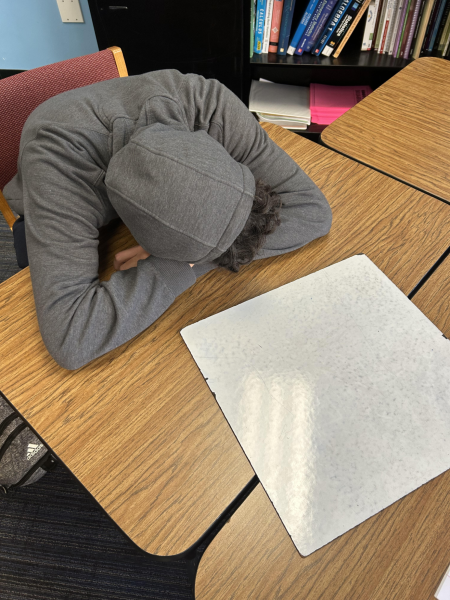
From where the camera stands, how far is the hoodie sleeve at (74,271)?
0.65m

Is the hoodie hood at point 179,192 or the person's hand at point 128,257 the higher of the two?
the hoodie hood at point 179,192

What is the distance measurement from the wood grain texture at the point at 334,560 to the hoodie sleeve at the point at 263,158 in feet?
1.54

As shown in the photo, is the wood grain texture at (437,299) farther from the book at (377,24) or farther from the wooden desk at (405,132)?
the book at (377,24)

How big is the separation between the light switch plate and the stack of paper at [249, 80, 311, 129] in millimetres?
986

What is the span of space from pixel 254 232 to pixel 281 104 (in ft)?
4.53

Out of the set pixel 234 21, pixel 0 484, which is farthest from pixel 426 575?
pixel 234 21

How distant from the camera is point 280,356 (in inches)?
25.4

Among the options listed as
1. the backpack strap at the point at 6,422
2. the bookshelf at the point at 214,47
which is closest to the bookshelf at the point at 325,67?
the bookshelf at the point at 214,47

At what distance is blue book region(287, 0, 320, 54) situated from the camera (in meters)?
1.60

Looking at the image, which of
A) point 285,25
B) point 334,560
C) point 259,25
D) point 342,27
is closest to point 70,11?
point 259,25

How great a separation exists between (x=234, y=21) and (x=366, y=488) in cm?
171

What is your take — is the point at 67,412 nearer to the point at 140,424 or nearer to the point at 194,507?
the point at 140,424

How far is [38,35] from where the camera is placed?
2137 millimetres

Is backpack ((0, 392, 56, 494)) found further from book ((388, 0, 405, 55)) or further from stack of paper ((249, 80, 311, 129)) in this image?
book ((388, 0, 405, 55))
